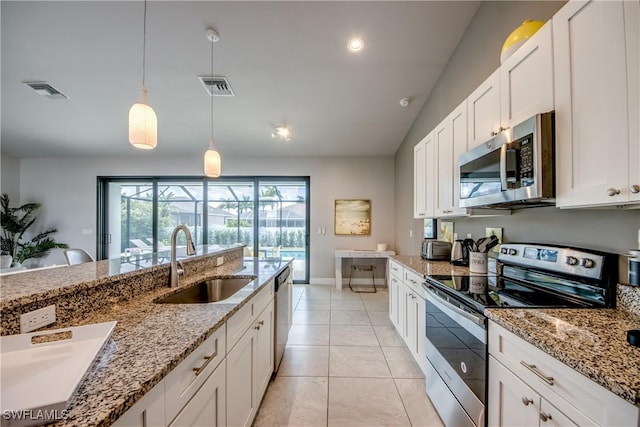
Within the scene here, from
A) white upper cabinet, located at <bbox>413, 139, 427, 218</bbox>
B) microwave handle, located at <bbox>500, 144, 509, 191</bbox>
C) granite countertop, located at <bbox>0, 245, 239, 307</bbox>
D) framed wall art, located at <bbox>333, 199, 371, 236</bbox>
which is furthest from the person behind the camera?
framed wall art, located at <bbox>333, 199, 371, 236</bbox>

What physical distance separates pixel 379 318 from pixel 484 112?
8.72 ft

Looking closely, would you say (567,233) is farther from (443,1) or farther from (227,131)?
(227,131)

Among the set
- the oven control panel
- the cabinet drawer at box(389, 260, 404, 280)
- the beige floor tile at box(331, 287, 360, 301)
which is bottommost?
the beige floor tile at box(331, 287, 360, 301)

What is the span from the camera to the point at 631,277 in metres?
0.97

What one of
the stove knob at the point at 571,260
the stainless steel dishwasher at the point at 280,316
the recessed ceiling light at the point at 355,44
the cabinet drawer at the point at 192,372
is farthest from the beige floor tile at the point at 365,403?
the recessed ceiling light at the point at 355,44

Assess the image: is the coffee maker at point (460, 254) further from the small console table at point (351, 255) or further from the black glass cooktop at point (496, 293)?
the small console table at point (351, 255)

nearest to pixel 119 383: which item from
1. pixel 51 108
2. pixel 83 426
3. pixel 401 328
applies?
pixel 83 426

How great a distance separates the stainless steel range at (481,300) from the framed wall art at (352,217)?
131 inches

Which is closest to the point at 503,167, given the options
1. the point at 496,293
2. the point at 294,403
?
the point at 496,293

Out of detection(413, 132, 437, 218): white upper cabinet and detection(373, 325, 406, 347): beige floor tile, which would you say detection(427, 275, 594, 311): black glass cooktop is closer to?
detection(413, 132, 437, 218): white upper cabinet

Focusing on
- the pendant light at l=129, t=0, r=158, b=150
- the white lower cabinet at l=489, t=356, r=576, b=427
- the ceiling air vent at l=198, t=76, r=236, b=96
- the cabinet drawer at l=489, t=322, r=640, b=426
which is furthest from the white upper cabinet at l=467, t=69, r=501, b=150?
the ceiling air vent at l=198, t=76, r=236, b=96

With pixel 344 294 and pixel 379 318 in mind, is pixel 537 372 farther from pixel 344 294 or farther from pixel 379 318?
pixel 344 294

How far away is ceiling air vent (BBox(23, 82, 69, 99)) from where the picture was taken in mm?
3106

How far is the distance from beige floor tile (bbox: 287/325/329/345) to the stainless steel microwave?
2029 mm
